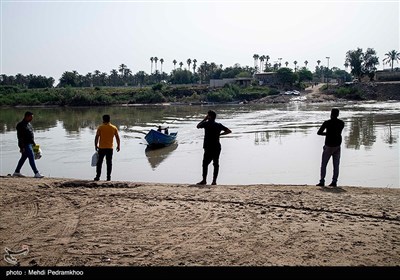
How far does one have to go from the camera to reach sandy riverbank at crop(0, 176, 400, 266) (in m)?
4.43

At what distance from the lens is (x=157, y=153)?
1984cm

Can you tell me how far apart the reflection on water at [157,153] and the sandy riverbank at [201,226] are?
9.41m

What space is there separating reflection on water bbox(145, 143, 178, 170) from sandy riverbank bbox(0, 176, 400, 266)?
9.41m

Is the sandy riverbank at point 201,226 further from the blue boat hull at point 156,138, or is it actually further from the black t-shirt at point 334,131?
the blue boat hull at point 156,138

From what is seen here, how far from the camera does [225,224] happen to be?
18.1ft

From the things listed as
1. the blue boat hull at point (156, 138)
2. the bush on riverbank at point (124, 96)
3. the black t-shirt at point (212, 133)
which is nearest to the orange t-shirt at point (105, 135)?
the black t-shirt at point (212, 133)

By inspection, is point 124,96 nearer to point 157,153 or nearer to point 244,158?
point 157,153

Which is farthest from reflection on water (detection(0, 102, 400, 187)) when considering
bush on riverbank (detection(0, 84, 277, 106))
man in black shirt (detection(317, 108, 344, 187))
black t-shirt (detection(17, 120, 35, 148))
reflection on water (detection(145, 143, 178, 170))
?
bush on riverbank (detection(0, 84, 277, 106))

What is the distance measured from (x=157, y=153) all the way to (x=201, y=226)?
1457cm

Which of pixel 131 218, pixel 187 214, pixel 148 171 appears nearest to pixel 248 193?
pixel 187 214

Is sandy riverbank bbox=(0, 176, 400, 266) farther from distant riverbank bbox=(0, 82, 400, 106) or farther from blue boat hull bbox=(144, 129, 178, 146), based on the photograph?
distant riverbank bbox=(0, 82, 400, 106)

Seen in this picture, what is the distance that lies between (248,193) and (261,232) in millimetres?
2205

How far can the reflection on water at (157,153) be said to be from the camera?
17.4 metres

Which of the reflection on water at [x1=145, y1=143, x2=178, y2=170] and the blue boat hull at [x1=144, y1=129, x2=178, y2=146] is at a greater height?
the blue boat hull at [x1=144, y1=129, x2=178, y2=146]
